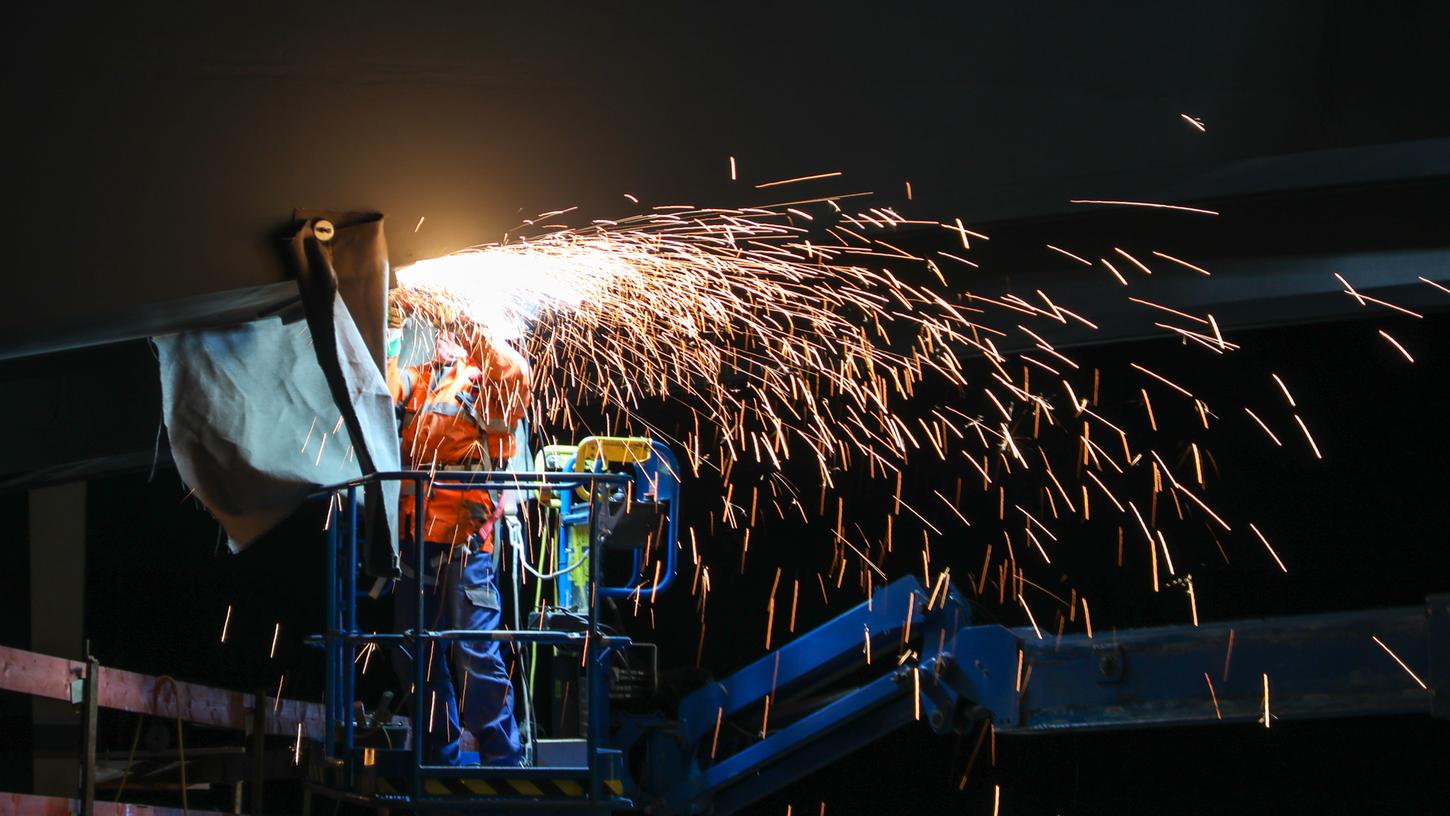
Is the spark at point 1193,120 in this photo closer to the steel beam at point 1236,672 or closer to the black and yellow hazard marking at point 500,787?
the steel beam at point 1236,672

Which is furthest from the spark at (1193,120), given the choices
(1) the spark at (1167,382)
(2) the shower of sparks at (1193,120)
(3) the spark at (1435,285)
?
(1) the spark at (1167,382)

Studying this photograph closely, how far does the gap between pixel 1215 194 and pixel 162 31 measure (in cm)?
385

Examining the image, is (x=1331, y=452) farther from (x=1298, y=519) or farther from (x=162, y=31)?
(x=162, y=31)

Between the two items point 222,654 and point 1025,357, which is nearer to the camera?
point 1025,357

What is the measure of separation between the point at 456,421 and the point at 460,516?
38cm

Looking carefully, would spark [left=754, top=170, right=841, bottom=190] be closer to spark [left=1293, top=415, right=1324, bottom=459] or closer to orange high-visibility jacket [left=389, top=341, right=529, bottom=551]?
orange high-visibility jacket [left=389, top=341, right=529, bottom=551]

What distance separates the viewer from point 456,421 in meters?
5.80

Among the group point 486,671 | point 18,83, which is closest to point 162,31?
point 18,83

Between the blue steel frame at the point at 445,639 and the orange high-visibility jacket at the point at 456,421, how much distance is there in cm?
24

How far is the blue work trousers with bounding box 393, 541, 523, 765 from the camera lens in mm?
5656

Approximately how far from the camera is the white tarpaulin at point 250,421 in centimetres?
495

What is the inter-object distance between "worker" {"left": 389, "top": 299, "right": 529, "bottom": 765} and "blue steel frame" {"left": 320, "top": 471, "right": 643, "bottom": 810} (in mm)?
257

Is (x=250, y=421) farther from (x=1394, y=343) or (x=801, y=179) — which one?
(x=1394, y=343)

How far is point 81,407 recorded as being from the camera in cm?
636
